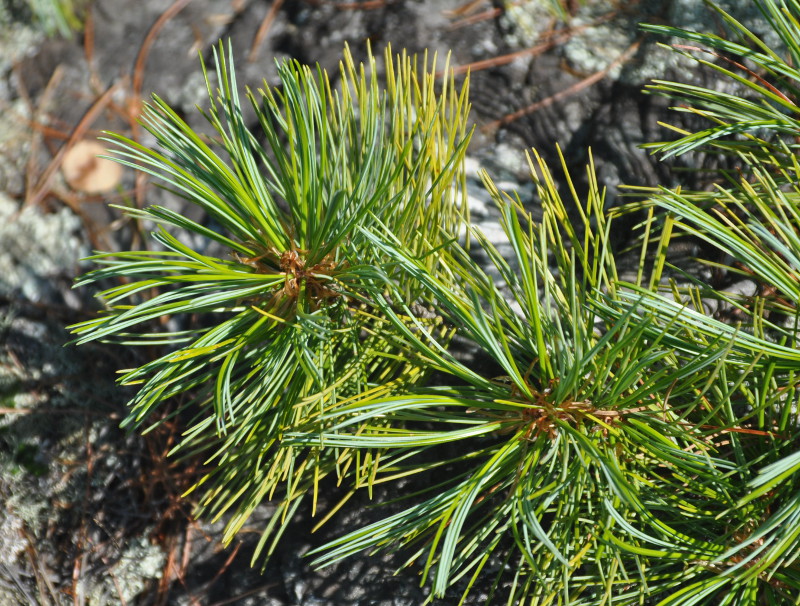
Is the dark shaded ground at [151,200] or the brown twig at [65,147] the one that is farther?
the brown twig at [65,147]

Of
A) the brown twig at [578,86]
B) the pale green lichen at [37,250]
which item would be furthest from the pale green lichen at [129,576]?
the brown twig at [578,86]

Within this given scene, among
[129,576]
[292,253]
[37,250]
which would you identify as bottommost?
[129,576]

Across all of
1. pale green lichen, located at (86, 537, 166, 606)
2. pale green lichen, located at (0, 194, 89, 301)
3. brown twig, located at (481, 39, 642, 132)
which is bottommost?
pale green lichen, located at (86, 537, 166, 606)

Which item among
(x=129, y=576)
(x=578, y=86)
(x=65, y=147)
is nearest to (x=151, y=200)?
(x=65, y=147)

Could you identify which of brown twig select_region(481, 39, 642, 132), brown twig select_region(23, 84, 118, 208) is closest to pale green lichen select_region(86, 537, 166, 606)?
brown twig select_region(23, 84, 118, 208)

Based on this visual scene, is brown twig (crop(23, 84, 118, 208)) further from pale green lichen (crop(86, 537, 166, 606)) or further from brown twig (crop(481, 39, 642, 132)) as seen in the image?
brown twig (crop(481, 39, 642, 132))

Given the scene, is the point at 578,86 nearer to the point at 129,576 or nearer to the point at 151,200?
the point at 151,200

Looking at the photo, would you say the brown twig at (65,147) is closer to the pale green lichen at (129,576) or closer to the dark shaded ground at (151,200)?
the dark shaded ground at (151,200)

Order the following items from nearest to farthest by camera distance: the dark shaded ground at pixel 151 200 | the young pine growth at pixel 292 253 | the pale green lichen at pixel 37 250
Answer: the young pine growth at pixel 292 253
the dark shaded ground at pixel 151 200
the pale green lichen at pixel 37 250

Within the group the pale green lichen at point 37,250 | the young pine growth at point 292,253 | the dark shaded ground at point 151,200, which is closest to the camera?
the young pine growth at point 292,253
